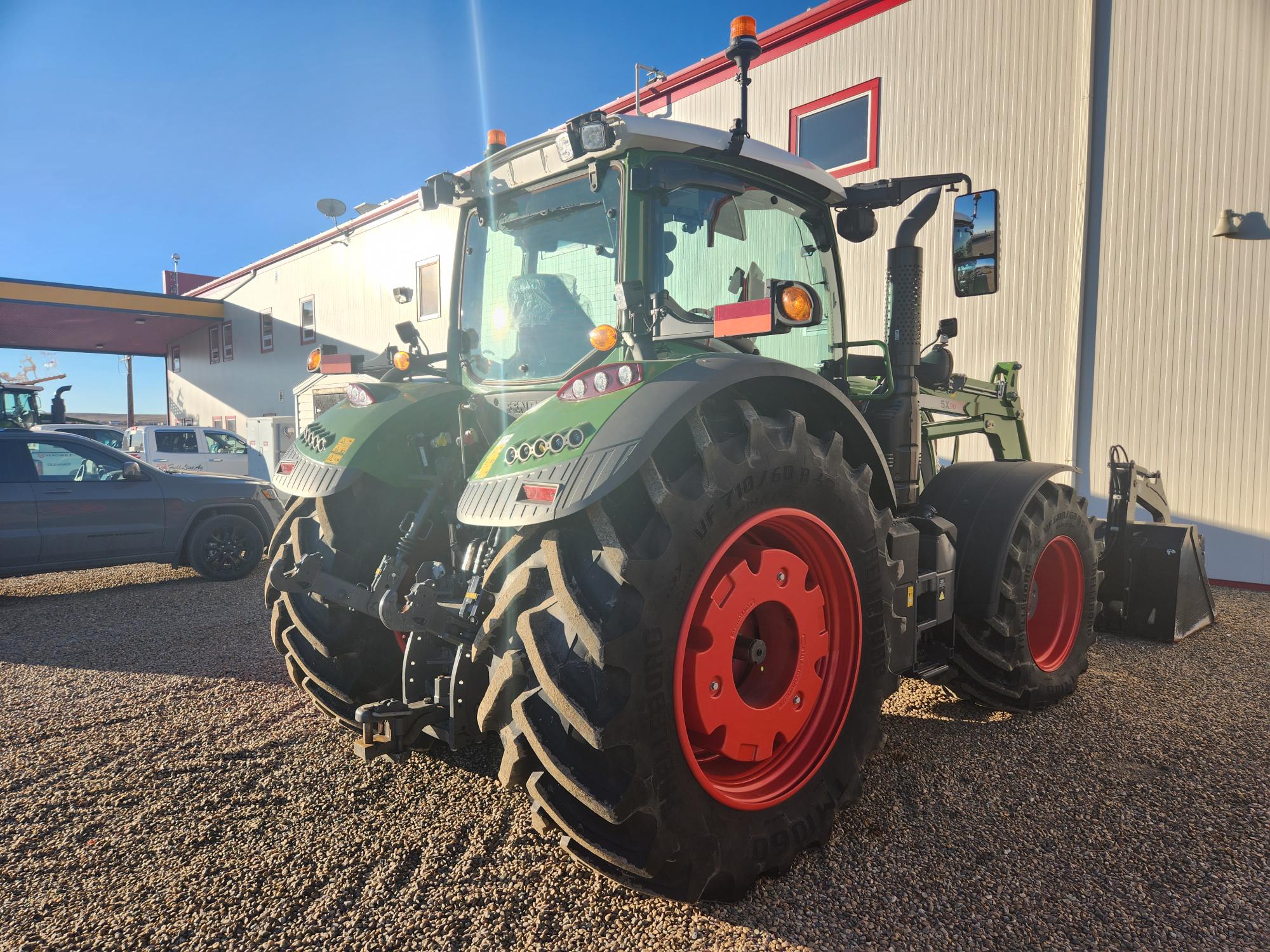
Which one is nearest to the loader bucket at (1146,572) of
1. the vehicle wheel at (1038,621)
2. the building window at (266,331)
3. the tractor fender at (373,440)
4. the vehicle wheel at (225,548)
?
the vehicle wheel at (1038,621)

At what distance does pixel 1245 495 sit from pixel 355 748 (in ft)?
25.8

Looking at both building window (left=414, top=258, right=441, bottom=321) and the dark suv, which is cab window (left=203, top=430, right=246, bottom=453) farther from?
the dark suv

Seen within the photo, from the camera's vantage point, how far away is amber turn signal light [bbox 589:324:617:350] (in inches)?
95.3

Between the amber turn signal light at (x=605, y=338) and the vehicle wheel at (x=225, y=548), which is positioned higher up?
the amber turn signal light at (x=605, y=338)

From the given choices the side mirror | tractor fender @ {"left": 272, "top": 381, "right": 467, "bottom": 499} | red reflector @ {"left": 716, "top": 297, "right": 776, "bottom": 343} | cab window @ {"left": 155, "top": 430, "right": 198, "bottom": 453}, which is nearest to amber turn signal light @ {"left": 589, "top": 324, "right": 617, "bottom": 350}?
red reflector @ {"left": 716, "top": 297, "right": 776, "bottom": 343}

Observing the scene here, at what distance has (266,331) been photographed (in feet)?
70.3

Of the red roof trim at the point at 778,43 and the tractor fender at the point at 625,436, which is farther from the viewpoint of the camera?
the red roof trim at the point at 778,43

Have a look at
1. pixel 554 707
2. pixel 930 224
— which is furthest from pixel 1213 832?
pixel 930 224

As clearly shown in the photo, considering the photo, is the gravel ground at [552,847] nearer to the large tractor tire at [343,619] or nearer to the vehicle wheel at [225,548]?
the large tractor tire at [343,619]

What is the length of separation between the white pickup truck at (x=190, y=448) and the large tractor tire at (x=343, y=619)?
13107 millimetres

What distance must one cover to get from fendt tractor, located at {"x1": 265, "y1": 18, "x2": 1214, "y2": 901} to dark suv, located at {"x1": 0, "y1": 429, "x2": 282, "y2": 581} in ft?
17.3

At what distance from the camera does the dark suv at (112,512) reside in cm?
668

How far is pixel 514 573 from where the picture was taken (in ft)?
6.52

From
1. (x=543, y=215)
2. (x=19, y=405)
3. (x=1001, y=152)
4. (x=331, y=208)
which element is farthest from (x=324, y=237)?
(x=543, y=215)
